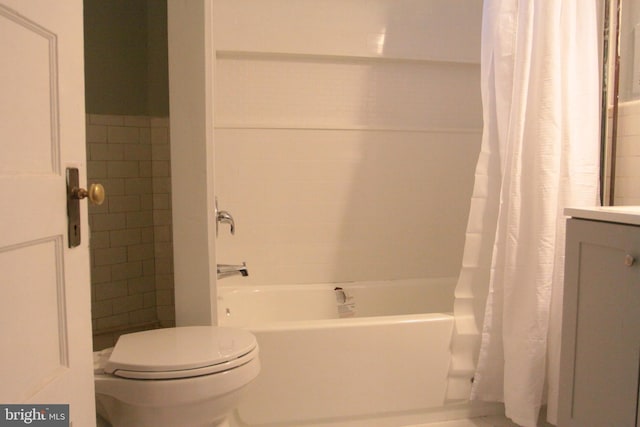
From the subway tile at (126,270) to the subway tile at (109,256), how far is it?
0.03 metres

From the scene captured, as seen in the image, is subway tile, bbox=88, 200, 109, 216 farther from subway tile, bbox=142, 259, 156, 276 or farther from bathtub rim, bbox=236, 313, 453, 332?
bathtub rim, bbox=236, 313, 453, 332

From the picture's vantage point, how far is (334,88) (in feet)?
8.18

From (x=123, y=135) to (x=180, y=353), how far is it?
5.18 feet

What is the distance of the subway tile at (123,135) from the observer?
2.46 meters

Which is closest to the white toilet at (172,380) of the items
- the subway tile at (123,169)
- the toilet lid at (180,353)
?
the toilet lid at (180,353)

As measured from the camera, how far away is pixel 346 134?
8.24 ft

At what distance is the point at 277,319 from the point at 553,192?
1428 mm

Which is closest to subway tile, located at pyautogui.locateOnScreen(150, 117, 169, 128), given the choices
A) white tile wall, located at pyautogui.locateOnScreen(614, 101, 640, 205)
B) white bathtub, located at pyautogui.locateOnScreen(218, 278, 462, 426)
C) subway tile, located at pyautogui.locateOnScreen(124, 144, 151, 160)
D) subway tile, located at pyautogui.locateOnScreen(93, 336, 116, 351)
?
subway tile, located at pyautogui.locateOnScreen(124, 144, 151, 160)

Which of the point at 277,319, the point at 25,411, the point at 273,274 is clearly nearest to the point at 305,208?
the point at 273,274

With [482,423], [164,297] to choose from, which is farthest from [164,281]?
[482,423]

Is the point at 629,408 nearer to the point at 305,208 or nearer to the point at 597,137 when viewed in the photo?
the point at 597,137

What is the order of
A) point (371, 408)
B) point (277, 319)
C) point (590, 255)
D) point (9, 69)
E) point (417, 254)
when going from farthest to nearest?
point (417, 254) < point (277, 319) < point (371, 408) < point (590, 255) < point (9, 69)

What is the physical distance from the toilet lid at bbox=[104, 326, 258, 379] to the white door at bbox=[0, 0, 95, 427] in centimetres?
30

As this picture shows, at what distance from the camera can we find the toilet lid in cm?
127
